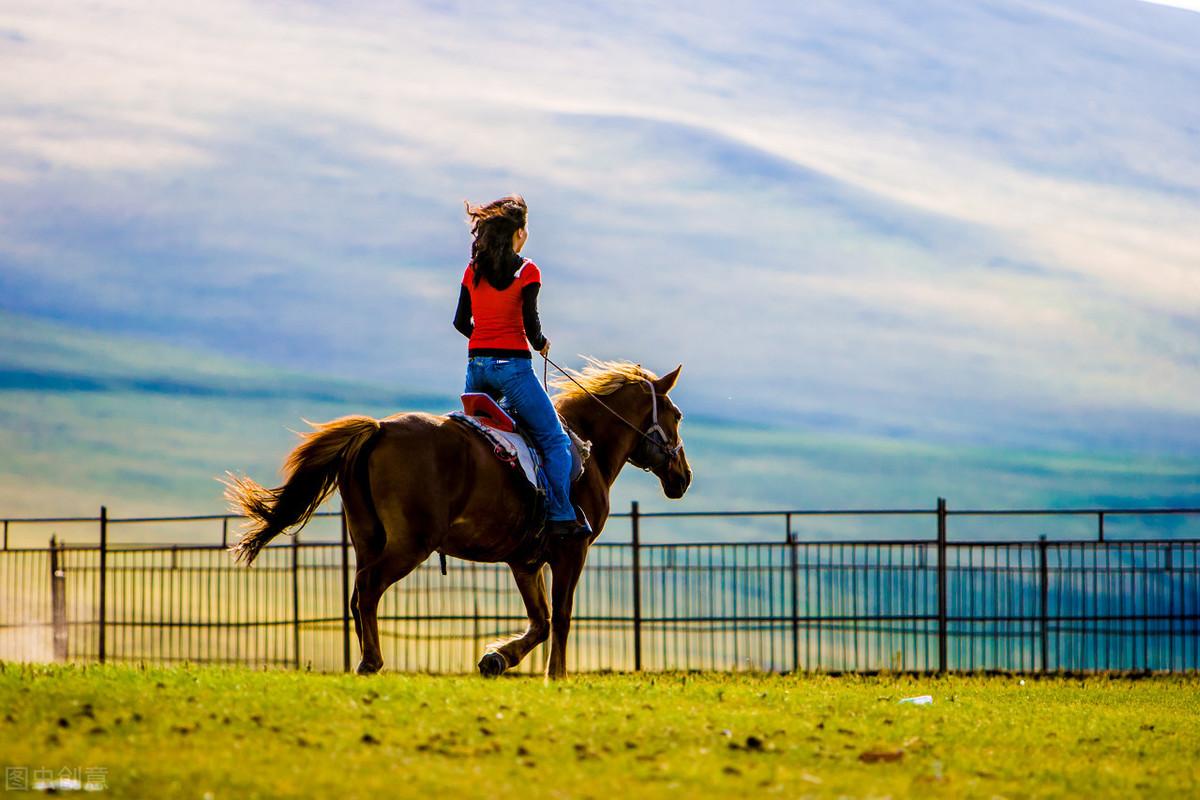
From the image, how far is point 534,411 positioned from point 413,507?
136 cm

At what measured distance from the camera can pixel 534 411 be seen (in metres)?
9.02

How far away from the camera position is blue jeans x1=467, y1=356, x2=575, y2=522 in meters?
8.97

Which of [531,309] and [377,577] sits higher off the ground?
[531,309]

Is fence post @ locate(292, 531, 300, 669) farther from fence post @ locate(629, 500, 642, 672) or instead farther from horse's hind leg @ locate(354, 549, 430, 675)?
horse's hind leg @ locate(354, 549, 430, 675)

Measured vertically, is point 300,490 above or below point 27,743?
above

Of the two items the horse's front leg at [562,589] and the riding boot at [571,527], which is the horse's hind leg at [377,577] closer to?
the riding boot at [571,527]

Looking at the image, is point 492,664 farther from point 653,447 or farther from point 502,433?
point 653,447

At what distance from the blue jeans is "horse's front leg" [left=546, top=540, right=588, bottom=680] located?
433mm

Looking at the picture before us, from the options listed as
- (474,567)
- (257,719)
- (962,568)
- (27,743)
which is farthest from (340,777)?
(962,568)

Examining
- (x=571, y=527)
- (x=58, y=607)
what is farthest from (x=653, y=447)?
(x=58, y=607)

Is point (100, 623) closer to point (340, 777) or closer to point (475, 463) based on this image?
point (475, 463)

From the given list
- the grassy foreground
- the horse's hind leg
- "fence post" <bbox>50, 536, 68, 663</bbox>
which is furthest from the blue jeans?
"fence post" <bbox>50, 536, 68, 663</bbox>

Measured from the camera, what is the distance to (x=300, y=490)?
849 centimetres

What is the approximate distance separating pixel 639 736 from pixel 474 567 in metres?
8.93
